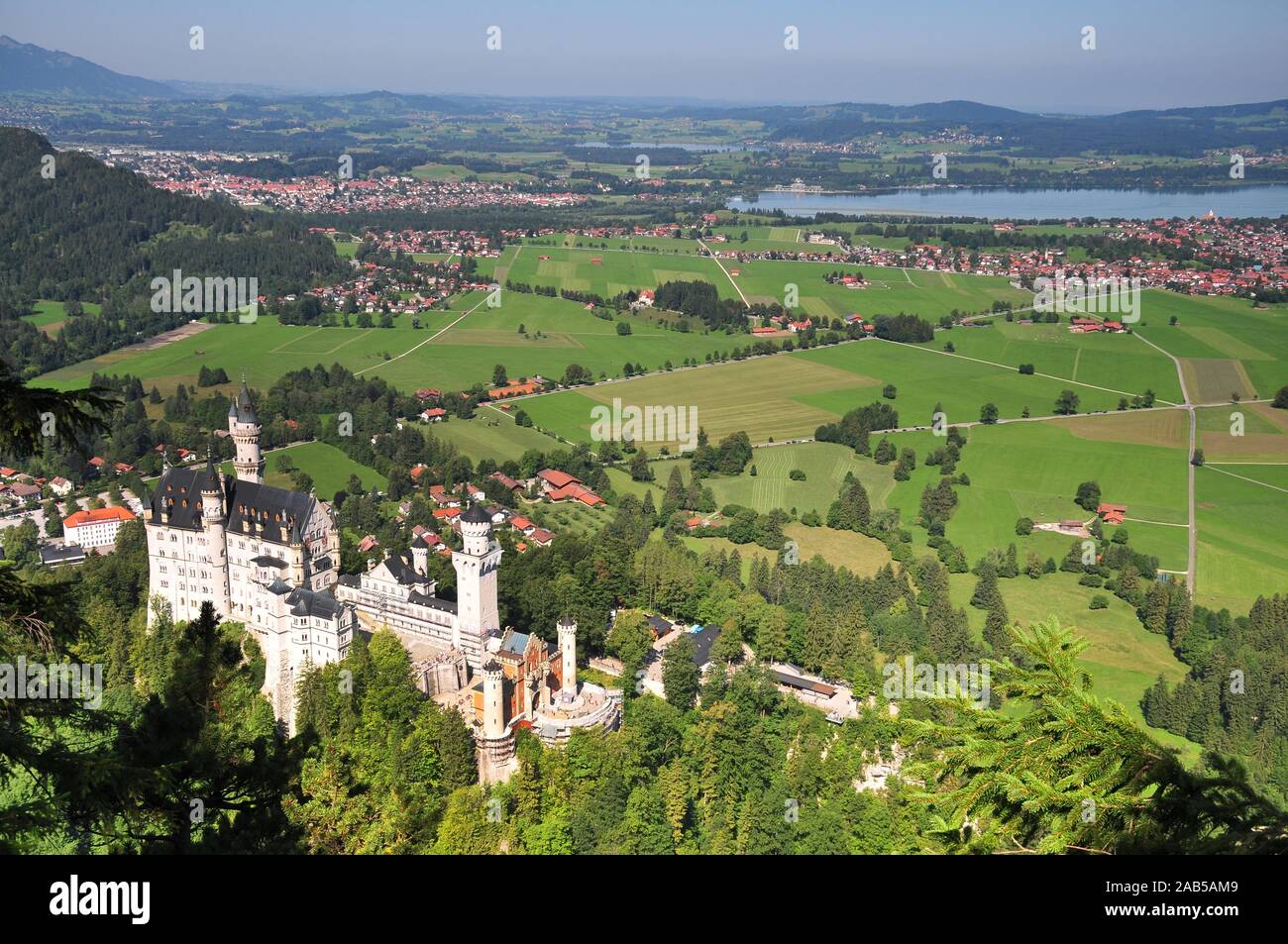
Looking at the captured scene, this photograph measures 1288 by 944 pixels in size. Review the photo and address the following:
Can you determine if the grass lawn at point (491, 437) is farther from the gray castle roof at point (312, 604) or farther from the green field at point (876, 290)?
the green field at point (876, 290)

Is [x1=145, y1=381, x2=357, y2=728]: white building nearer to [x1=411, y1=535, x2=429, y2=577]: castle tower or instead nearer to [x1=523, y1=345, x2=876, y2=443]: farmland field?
[x1=411, y1=535, x2=429, y2=577]: castle tower

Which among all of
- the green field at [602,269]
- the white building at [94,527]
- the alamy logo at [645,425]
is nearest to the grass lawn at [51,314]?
the green field at [602,269]

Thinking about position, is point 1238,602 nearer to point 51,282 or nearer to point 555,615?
point 555,615

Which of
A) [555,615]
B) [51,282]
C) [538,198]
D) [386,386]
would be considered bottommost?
[555,615]

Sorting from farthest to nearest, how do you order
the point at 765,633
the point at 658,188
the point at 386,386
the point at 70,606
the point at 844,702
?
the point at 658,188
the point at 386,386
the point at 765,633
the point at 844,702
the point at 70,606

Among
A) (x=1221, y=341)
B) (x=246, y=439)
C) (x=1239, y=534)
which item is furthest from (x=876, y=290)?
(x=246, y=439)

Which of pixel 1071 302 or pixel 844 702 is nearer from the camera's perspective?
pixel 844 702
